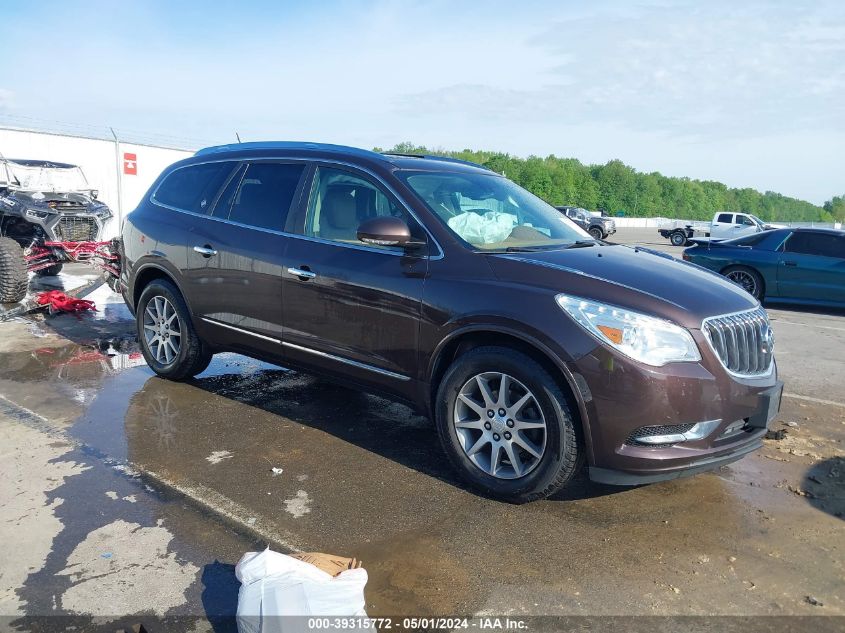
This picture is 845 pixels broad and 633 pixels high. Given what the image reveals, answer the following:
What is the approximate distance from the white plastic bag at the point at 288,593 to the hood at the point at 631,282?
5.86 ft

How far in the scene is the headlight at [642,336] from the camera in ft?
10.9

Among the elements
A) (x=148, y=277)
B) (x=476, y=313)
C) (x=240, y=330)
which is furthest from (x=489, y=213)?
(x=148, y=277)

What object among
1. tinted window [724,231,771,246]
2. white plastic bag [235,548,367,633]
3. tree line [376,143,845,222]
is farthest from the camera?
tree line [376,143,845,222]

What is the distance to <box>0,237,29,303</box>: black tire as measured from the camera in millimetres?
8648

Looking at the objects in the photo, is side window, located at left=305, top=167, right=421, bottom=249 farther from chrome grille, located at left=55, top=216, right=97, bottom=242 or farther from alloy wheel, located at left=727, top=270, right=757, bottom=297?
alloy wheel, located at left=727, top=270, right=757, bottom=297

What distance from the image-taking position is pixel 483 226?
14.0 feet

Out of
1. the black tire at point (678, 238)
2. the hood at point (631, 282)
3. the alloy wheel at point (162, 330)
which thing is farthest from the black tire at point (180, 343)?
the black tire at point (678, 238)

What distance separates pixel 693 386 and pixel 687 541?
78 centimetres

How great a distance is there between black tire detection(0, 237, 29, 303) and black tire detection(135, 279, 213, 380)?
3909mm

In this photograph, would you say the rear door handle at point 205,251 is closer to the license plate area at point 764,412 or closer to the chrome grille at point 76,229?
the license plate area at point 764,412

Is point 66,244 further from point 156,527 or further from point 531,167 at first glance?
point 531,167

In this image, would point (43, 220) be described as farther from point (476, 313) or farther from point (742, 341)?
point (742, 341)

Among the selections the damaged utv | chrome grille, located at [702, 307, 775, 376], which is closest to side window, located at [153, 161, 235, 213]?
the damaged utv

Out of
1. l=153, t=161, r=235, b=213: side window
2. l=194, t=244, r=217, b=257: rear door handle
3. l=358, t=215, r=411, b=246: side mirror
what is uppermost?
l=153, t=161, r=235, b=213: side window
